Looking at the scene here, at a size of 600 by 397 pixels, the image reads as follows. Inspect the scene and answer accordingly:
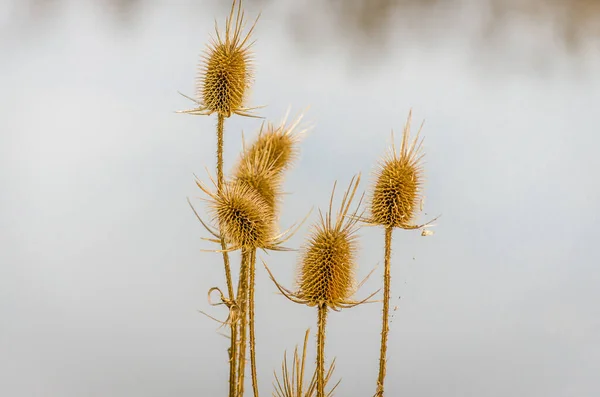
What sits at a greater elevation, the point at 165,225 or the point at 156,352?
the point at 165,225

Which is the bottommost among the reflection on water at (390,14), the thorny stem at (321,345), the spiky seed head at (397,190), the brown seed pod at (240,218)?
the thorny stem at (321,345)

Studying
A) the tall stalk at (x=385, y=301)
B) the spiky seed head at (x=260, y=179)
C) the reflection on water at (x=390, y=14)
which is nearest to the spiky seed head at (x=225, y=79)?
the spiky seed head at (x=260, y=179)

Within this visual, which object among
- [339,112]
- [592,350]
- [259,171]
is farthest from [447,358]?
[259,171]

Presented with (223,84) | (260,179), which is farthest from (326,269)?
(223,84)

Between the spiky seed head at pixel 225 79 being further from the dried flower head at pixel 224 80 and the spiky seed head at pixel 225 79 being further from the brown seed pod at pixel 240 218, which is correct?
the brown seed pod at pixel 240 218

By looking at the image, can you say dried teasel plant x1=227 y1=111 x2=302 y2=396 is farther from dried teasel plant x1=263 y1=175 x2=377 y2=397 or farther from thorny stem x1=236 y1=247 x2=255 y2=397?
dried teasel plant x1=263 y1=175 x2=377 y2=397

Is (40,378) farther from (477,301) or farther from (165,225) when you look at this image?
(477,301)

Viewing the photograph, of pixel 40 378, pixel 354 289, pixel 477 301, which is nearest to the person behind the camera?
pixel 354 289
